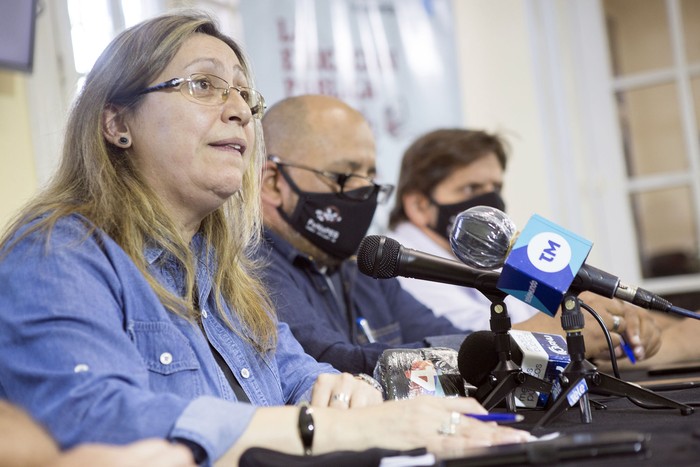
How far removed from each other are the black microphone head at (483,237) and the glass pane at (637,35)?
3.97 metres

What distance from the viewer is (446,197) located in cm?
345

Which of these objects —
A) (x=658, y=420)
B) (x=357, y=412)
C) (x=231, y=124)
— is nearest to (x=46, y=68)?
(x=231, y=124)

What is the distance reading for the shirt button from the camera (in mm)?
1443

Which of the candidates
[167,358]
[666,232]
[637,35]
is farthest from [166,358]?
[637,35]

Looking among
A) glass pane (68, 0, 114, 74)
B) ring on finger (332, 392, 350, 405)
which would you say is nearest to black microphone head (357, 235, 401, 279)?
ring on finger (332, 392, 350, 405)

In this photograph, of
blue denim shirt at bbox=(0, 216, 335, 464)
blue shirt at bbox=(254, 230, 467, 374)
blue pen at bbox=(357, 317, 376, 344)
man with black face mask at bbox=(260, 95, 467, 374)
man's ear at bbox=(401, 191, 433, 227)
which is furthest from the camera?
man's ear at bbox=(401, 191, 433, 227)

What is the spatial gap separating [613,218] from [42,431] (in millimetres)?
4431

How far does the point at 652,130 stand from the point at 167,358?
424 cm

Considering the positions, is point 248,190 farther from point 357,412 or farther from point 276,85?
point 276,85

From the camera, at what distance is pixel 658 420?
1.38 metres

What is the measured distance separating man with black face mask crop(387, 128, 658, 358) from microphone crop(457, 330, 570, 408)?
1.41 meters

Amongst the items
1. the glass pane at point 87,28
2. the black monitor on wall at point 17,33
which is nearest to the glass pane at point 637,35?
the glass pane at point 87,28

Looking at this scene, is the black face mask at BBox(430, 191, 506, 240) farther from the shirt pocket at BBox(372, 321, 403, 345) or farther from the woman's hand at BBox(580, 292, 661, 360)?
the woman's hand at BBox(580, 292, 661, 360)

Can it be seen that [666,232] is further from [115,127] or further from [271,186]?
[115,127]
